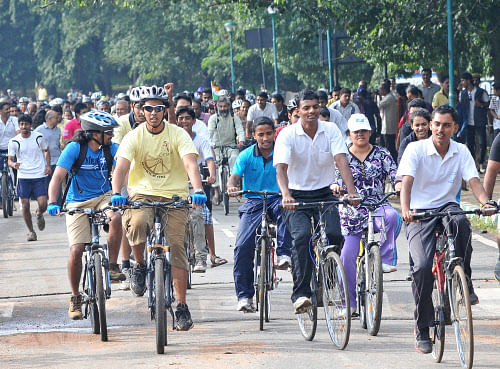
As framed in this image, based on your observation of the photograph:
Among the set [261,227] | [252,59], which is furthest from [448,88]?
[252,59]

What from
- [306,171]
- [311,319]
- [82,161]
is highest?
[82,161]

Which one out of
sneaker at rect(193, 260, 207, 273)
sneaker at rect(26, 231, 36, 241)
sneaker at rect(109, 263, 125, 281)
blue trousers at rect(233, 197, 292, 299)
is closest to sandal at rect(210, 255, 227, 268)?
sneaker at rect(193, 260, 207, 273)

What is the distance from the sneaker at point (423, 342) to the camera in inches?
291

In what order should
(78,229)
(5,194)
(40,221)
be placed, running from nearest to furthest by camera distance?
1. (78,229)
2. (40,221)
3. (5,194)

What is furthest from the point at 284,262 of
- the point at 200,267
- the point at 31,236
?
the point at 31,236

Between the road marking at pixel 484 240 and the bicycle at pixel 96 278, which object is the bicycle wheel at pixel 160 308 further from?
the road marking at pixel 484 240

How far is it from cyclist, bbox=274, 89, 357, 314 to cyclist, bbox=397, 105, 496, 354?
821 mm

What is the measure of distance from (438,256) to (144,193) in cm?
242

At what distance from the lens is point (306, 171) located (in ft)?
28.3

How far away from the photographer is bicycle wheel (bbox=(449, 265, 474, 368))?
263 inches

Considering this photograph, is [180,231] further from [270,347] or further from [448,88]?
[448,88]

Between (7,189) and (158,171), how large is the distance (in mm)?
11161

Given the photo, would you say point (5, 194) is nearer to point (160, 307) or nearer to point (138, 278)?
point (138, 278)

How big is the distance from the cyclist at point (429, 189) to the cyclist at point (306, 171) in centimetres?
82
